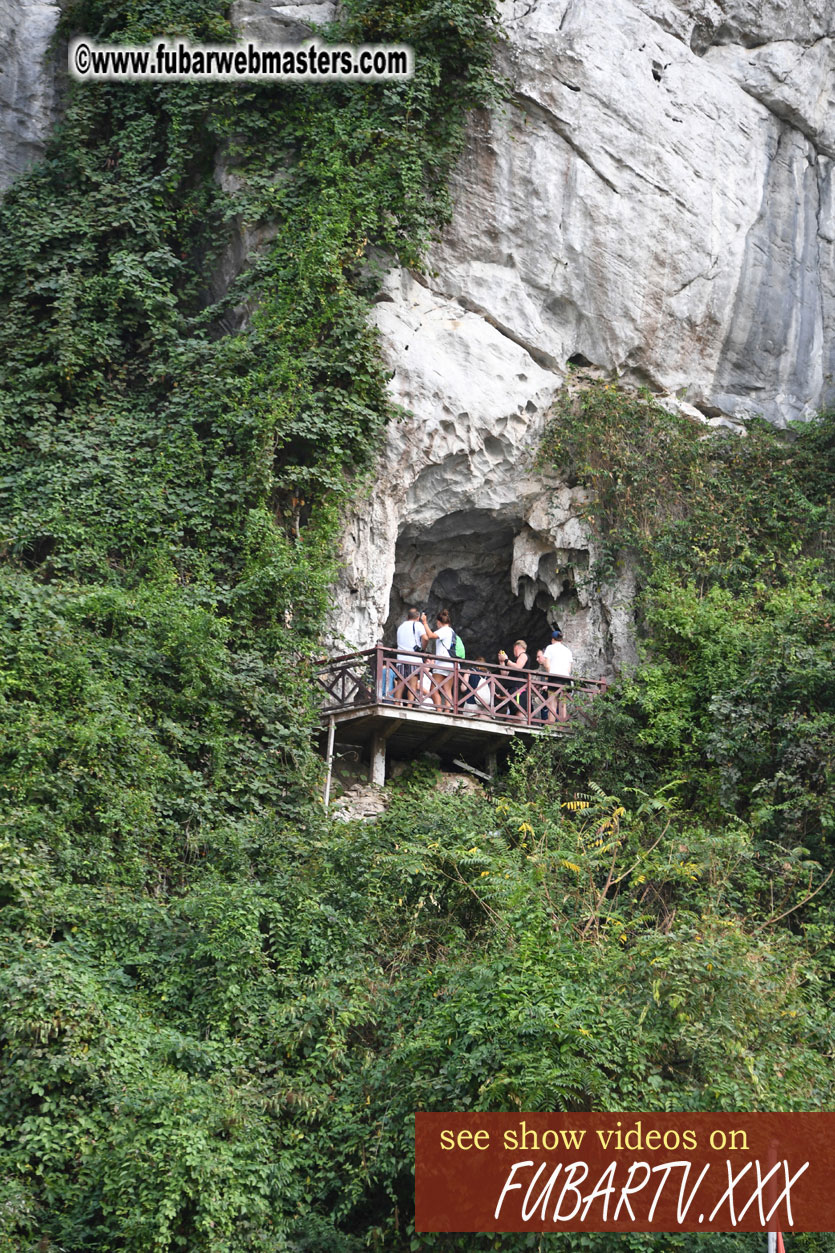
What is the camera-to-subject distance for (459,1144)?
7188mm

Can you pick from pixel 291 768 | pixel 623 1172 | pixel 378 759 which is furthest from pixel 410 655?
pixel 623 1172

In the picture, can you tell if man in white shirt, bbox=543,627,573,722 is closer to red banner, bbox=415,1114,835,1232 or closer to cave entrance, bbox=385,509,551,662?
cave entrance, bbox=385,509,551,662

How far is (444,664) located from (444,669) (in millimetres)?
347

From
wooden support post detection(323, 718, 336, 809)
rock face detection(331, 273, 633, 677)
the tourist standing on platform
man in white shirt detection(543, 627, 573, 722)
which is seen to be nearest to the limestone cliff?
rock face detection(331, 273, 633, 677)

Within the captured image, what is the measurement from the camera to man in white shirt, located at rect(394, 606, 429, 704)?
13.6 m

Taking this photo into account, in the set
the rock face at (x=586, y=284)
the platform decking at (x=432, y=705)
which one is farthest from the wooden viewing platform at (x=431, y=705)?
the rock face at (x=586, y=284)

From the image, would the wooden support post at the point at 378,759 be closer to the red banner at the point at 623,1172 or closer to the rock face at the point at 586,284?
the rock face at the point at 586,284

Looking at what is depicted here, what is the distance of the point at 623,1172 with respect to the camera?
22.9 ft

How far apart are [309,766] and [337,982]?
3560 millimetres

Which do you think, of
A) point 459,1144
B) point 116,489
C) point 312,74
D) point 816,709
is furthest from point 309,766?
point 312,74

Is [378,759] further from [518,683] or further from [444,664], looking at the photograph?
[518,683]

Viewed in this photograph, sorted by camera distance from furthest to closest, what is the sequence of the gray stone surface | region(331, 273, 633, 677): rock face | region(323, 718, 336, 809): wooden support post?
the gray stone surface → region(331, 273, 633, 677): rock face → region(323, 718, 336, 809): wooden support post

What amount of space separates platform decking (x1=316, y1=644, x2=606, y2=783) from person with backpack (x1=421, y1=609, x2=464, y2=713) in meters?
0.01

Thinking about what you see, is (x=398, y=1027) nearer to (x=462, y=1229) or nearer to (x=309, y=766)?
(x=462, y=1229)
